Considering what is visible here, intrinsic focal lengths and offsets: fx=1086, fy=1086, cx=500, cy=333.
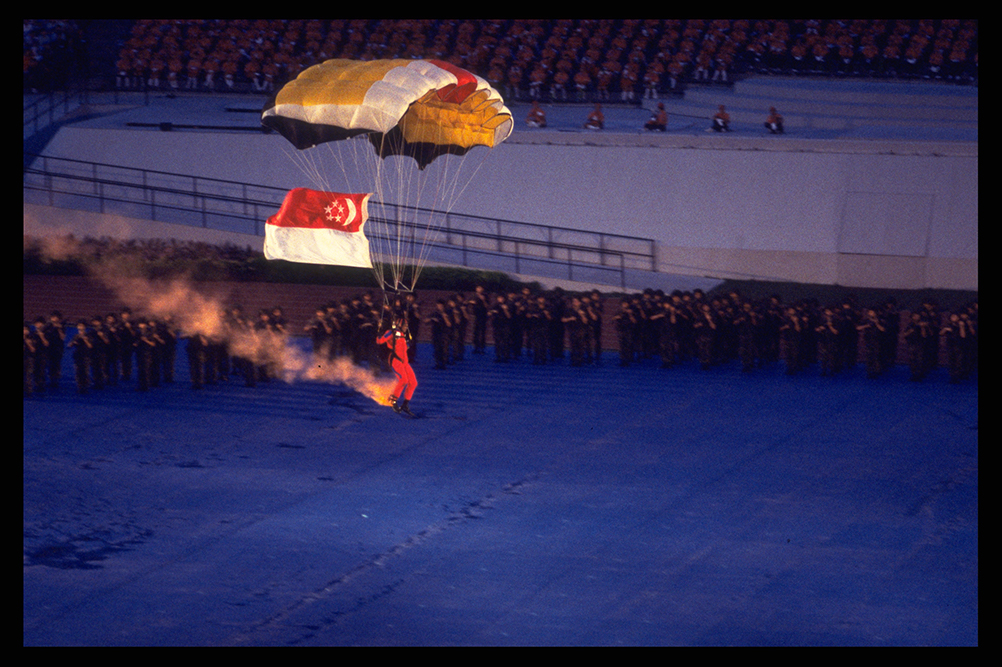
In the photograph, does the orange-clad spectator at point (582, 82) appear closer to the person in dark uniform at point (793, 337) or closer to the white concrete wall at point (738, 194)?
the white concrete wall at point (738, 194)

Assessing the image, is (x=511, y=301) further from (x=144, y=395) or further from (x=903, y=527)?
(x=903, y=527)

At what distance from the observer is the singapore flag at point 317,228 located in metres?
15.6

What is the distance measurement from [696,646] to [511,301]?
1151 cm

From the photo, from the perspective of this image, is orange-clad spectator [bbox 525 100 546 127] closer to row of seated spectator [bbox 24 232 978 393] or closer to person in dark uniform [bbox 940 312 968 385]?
row of seated spectator [bbox 24 232 978 393]

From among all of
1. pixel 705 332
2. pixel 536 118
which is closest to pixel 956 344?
pixel 705 332

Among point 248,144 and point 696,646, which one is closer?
point 696,646

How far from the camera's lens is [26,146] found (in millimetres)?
29562

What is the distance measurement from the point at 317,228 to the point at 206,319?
423cm

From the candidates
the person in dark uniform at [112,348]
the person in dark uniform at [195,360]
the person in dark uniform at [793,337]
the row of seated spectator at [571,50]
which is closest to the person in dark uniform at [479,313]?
the person in dark uniform at [195,360]

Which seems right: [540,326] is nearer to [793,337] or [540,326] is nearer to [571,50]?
[793,337]

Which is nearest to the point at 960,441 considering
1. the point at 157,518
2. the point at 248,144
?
the point at 157,518

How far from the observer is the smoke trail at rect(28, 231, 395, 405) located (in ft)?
60.1

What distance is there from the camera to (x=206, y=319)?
18969 mm

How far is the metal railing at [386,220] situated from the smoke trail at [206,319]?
2357 mm
